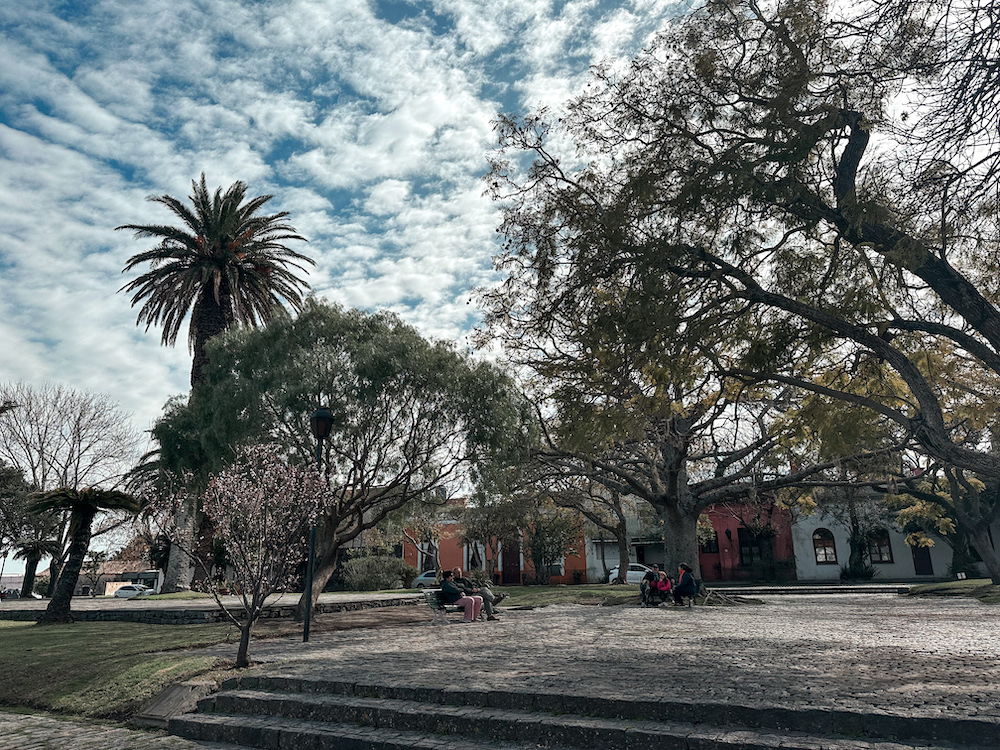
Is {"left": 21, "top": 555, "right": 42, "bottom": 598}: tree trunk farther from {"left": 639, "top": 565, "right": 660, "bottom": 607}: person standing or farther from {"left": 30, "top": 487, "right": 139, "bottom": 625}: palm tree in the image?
{"left": 639, "top": 565, "right": 660, "bottom": 607}: person standing

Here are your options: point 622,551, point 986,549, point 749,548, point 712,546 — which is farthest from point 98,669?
point 749,548

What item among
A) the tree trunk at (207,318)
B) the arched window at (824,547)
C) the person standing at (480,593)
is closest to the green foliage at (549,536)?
the arched window at (824,547)

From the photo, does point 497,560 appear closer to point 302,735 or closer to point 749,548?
point 749,548

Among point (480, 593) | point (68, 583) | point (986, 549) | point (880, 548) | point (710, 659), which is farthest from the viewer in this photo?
point (880, 548)

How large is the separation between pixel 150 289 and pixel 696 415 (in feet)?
71.0

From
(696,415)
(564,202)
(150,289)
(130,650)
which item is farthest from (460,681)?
(150,289)

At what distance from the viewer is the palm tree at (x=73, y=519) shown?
17062 millimetres

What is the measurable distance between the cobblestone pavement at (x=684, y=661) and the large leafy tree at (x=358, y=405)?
3505 millimetres

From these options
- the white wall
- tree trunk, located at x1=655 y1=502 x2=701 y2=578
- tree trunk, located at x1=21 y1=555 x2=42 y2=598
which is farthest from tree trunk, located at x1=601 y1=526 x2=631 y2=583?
tree trunk, located at x1=21 y1=555 x2=42 y2=598

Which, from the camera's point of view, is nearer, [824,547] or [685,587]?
[685,587]

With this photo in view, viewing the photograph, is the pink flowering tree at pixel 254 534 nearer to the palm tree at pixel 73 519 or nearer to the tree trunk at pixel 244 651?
the tree trunk at pixel 244 651

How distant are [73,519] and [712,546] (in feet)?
121

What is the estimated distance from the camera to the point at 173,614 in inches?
616

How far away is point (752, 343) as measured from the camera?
34.7 ft
